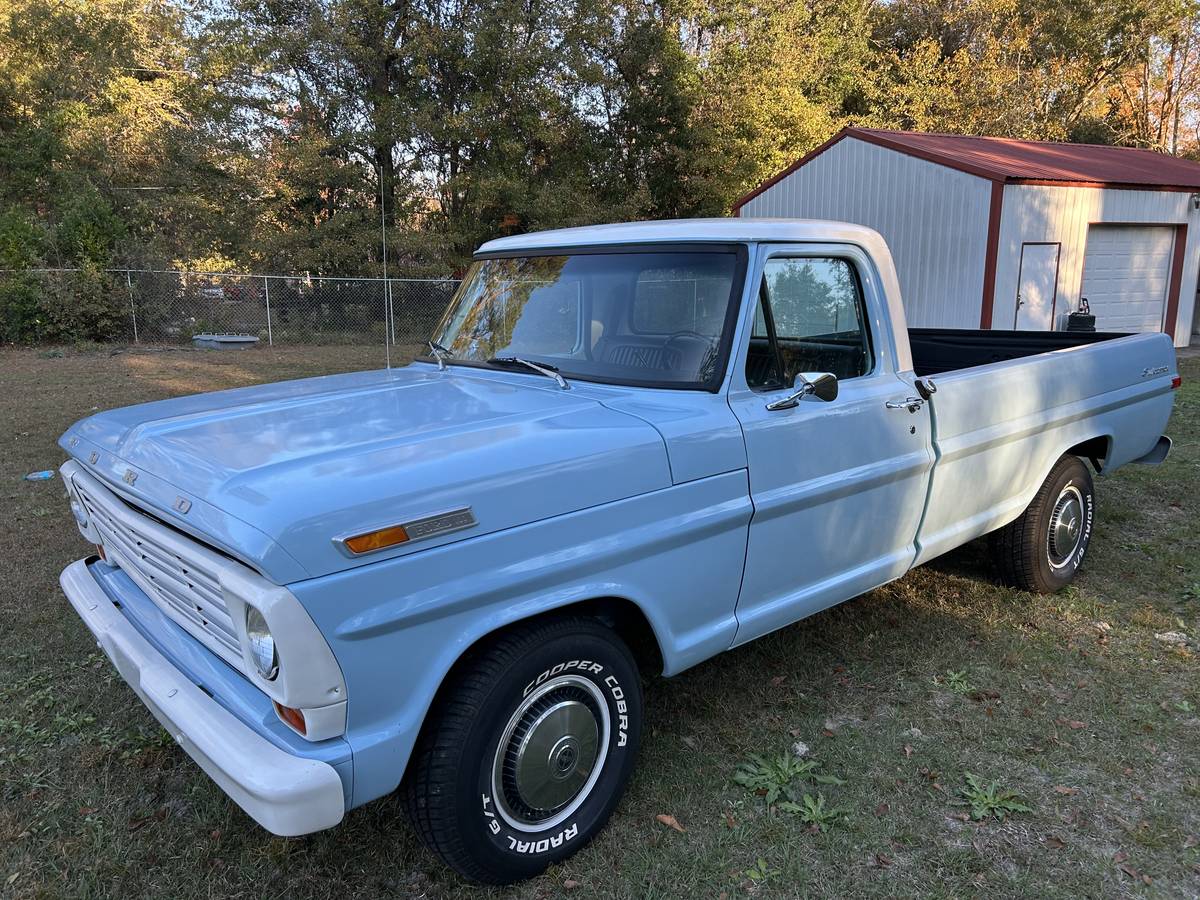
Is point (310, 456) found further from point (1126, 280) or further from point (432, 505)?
point (1126, 280)

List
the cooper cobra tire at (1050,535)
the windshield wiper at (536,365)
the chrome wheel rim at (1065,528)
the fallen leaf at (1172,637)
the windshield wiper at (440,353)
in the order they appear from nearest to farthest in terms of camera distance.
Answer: the windshield wiper at (536,365), the windshield wiper at (440,353), the fallen leaf at (1172,637), the cooper cobra tire at (1050,535), the chrome wheel rim at (1065,528)

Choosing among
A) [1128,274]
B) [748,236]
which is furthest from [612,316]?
[1128,274]

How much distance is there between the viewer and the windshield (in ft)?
10.6

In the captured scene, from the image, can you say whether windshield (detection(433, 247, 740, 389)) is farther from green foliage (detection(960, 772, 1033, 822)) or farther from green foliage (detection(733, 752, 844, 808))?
green foliage (detection(960, 772, 1033, 822))

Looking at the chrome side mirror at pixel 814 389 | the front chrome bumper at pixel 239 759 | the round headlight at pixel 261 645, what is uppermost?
the chrome side mirror at pixel 814 389

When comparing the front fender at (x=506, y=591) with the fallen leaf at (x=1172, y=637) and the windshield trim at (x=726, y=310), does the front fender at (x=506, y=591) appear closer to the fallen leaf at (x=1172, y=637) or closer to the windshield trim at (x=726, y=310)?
the windshield trim at (x=726, y=310)

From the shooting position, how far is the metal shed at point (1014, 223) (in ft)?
46.6

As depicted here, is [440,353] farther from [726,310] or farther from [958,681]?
[958,681]

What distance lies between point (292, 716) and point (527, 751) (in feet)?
2.36

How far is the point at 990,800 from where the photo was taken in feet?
10.1

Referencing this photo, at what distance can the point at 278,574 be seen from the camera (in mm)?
2031

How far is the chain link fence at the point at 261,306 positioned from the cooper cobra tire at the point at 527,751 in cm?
1552

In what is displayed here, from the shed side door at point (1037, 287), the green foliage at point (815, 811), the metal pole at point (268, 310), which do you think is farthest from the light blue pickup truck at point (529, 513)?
the metal pole at point (268, 310)

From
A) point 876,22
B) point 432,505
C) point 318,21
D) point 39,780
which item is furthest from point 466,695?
point 876,22
